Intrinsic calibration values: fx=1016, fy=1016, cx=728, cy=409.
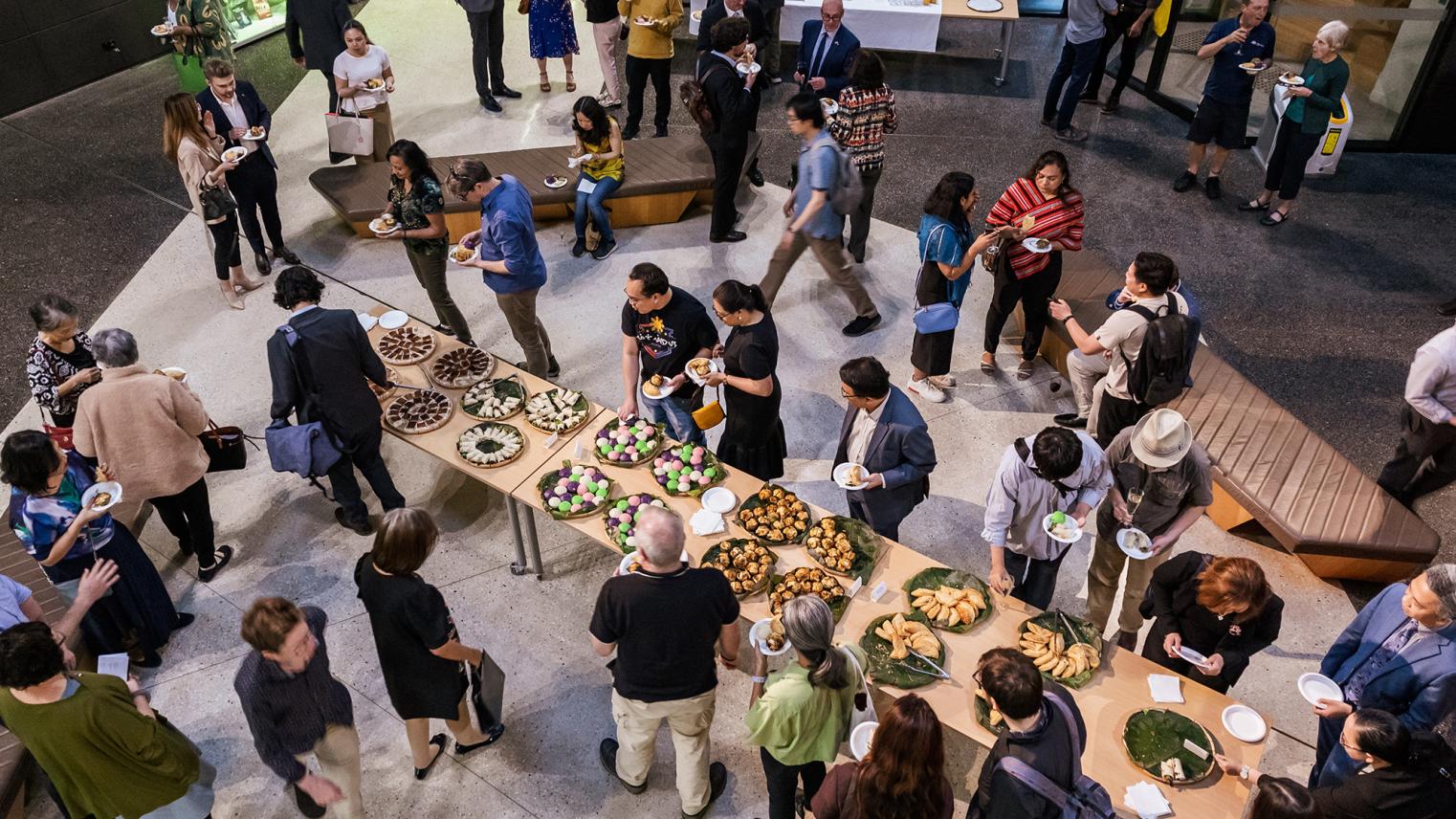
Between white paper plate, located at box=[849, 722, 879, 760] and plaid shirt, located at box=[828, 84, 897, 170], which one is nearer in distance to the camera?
white paper plate, located at box=[849, 722, 879, 760]

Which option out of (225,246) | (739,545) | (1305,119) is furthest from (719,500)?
(1305,119)

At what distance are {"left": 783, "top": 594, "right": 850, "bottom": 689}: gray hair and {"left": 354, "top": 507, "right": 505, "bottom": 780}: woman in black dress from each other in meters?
1.34

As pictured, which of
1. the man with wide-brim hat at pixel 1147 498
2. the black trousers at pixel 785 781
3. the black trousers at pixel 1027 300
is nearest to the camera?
the black trousers at pixel 785 781

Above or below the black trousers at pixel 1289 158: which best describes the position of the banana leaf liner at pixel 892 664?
below

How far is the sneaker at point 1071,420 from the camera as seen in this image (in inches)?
252

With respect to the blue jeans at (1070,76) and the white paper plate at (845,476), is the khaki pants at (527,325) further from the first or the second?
the blue jeans at (1070,76)

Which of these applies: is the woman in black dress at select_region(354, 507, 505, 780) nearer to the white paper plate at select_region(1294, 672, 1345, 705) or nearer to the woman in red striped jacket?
the white paper plate at select_region(1294, 672, 1345, 705)

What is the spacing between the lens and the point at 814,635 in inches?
129

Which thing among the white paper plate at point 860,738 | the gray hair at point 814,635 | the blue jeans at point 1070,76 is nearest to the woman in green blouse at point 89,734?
the gray hair at point 814,635

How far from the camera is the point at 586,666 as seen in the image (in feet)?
16.6

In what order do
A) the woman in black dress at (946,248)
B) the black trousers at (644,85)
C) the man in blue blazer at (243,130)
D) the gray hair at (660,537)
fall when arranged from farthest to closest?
the black trousers at (644,85) < the man in blue blazer at (243,130) < the woman in black dress at (946,248) < the gray hair at (660,537)

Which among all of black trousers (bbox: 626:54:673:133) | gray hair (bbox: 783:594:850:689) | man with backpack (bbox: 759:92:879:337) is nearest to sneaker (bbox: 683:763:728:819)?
gray hair (bbox: 783:594:850:689)

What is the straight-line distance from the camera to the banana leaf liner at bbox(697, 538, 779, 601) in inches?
176

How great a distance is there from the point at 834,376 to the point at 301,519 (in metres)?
3.44
